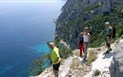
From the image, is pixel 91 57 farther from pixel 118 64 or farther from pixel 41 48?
pixel 41 48

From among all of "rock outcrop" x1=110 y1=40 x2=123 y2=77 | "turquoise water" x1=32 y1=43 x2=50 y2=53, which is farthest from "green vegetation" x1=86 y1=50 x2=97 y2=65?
"turquoise water" x1=32 y1=43 x2=50 y2=53

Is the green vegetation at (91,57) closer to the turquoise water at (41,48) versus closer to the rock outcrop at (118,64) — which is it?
the rock outcrop at (118,64)

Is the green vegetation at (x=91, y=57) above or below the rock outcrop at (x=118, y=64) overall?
below

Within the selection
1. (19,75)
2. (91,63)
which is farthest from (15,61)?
(91,63)

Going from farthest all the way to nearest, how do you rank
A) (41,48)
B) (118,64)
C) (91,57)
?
(41,48) < (91,57) < (118,64)

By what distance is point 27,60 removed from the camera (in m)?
98.4

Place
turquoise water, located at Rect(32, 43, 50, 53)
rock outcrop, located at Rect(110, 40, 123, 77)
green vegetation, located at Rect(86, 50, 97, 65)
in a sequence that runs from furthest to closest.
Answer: turquoise water, located at Rect(32, 43, 50, 53), green vegetation, located at Rect(86, 50, 97, 65), rock outcrop, located at Rect(110, 40, 123, 77)

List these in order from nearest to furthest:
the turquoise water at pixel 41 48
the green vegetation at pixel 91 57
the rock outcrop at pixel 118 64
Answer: the rock outcrop at pixel 118 64 < the green vegetation at pixel 91 57 < the turquoise water at pixel 41 48

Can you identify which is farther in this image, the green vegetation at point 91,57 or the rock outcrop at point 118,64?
the green vegetation at point 91,57

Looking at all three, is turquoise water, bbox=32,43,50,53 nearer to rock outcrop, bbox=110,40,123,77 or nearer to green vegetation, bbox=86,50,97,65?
green vegetation, bbox=86,50,97,65

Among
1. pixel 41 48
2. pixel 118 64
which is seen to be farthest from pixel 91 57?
pixel 41 48

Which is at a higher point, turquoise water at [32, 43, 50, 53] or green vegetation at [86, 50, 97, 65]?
green vegetation at [86, 50, 97, 65]

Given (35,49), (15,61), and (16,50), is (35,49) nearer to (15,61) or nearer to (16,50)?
(16,50)

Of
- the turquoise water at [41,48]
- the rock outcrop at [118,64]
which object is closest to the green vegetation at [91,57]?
the rock outcrop at [118,64]
